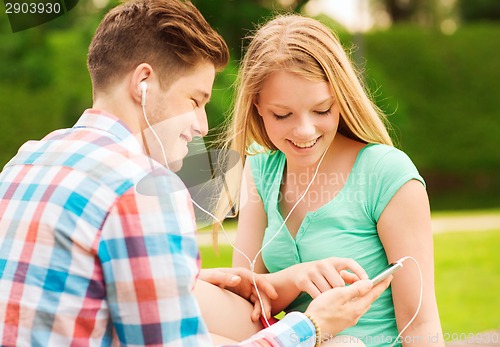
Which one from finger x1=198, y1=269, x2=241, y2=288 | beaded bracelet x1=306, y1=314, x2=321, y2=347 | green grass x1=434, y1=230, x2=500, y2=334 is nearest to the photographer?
beaded bracelet x1=306, y1=314, x2=321, y2=347

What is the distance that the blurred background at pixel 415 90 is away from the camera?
7.41 metres

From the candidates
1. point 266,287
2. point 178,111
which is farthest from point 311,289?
point 178,111

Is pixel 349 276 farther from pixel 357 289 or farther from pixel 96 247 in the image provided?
pixel 96 247

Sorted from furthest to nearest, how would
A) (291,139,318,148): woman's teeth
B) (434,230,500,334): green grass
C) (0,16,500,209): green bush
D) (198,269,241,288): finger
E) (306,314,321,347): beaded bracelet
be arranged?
(0,16,500,209): green bush → (434,230,500,334): green grass → (291,139,318,148): woman's teeth → (198,269,241,288): finger → (306,314,321,347): beaded bracelet

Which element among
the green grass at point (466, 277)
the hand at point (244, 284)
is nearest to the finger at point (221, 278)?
the hand at point (244, 284)

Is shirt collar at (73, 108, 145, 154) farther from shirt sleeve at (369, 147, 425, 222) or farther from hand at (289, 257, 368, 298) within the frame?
shirt sleeve at (369, 147, 425, 222)

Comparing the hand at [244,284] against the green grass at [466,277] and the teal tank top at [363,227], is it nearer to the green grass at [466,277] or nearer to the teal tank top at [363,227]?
the teal tank top at [363,227]

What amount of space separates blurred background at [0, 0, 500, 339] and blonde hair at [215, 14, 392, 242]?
3973 millimetres

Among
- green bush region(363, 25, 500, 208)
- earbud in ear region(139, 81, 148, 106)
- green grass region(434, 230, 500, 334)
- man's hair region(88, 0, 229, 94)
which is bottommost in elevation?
green grass region(434, 230, 500, 334)

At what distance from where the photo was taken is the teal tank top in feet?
6.46

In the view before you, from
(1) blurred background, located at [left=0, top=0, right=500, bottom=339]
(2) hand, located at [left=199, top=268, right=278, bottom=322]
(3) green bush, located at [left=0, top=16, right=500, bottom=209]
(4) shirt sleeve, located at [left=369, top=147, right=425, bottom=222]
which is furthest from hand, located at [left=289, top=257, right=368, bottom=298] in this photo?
(3) green bush, located at [left=0, top=16, right=500, bottom=209]

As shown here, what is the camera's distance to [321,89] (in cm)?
201

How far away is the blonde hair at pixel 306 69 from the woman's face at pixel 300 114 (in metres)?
0.02

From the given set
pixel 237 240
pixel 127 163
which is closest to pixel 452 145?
pixel 237 240
